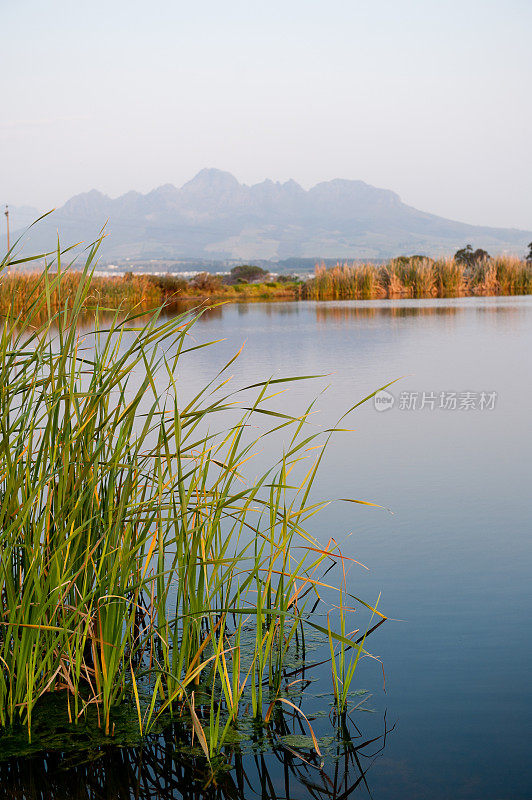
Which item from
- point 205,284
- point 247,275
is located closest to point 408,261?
point 205,284

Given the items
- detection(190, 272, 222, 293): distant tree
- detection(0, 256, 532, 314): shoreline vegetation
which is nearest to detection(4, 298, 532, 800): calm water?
detection(0, 256, 532, 314): shoreline vegetation

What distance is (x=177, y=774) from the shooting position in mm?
1931

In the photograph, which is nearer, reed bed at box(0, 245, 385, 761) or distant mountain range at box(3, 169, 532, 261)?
reed bed at box(0, 245, 385, 761)

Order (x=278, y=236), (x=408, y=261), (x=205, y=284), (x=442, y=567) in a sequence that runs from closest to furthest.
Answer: (x=442, y=567) → (x=408, y=261) → (x=205, y=284) → (x=278, y=236)

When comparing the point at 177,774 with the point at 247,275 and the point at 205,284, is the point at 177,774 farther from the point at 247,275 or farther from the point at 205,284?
the point at 247,275

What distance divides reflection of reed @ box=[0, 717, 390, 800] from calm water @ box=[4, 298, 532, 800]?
0.02 m

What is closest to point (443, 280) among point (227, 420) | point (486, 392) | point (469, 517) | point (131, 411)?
point (486, 392)

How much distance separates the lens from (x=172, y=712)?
206 centimetres

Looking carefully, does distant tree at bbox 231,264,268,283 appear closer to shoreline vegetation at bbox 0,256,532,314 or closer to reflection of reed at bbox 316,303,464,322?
shoreline vegetation at bbox 0,256,532,314

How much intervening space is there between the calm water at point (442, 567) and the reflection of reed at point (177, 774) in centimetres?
2

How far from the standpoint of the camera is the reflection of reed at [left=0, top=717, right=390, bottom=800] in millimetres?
1871

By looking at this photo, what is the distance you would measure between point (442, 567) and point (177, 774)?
1574 mm

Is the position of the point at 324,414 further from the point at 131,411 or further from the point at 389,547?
the point at 131,411

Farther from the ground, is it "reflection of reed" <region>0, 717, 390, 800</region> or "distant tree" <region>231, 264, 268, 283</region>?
"distant tree" <region>231, 264, 268, 283</region>
